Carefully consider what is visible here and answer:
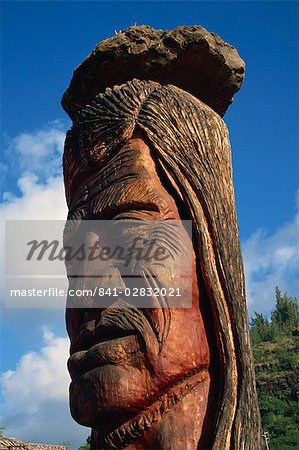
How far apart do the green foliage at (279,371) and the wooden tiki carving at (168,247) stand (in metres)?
25.6

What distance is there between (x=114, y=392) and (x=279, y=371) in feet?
122

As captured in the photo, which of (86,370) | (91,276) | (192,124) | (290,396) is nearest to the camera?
(86,370)

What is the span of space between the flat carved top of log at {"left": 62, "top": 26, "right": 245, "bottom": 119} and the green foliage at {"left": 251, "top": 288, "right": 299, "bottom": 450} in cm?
2529

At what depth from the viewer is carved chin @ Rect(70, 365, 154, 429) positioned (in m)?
3.36

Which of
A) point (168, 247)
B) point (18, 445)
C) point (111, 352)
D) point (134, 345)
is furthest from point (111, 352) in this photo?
point (18, 445)

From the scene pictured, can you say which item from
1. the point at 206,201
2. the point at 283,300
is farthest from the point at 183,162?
the point at 283,300

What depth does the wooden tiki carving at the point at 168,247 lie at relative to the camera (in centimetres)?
338

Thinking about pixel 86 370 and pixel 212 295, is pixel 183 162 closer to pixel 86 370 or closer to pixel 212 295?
pixel 212 295

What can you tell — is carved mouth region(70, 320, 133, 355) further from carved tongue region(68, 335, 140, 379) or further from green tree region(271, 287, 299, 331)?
green tree region(271, 287, 299, 331)

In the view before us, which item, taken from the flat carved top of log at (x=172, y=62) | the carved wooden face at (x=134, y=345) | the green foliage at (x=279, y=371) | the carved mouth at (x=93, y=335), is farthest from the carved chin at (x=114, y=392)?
the green foliage at (x=279, y=371)

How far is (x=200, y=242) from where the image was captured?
12.5 feet

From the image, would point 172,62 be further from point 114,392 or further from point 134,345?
point 114,392

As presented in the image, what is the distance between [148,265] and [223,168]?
106cm

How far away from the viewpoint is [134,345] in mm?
3436
